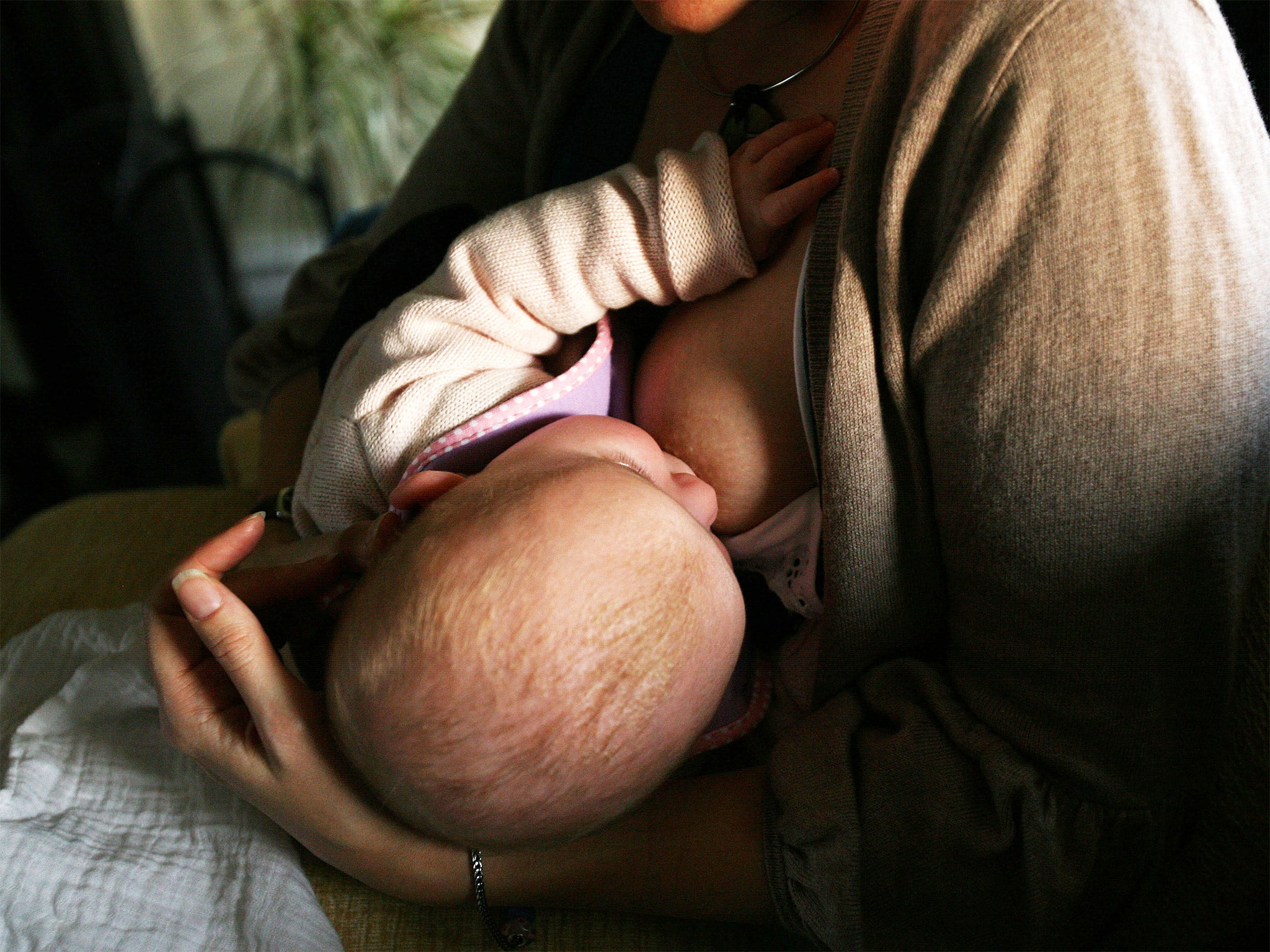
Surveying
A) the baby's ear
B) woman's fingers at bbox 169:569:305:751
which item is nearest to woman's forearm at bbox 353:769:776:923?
woman's fingers at bbox 169:569:305:751

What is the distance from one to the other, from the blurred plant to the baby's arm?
1.58 m

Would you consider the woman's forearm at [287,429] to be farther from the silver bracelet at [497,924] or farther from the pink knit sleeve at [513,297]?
the silver bracelet at [497,924]

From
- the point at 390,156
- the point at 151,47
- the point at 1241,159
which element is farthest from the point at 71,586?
the point at 151,47

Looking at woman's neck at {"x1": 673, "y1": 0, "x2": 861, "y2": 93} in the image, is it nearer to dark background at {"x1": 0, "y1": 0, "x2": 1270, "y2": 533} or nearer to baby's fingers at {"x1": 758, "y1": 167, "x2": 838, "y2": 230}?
baby's fingers at {"x1": 758, "y1": 167, "x2": 838, "y2": 230}

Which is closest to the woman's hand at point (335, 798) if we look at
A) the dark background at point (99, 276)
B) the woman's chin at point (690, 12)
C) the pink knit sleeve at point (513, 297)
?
the pink knit sleeve at point (513, 297)

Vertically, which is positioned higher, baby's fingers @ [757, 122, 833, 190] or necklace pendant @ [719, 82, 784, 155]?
necklace pendant @ [719, 82, 784, 155]

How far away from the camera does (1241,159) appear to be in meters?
0.46

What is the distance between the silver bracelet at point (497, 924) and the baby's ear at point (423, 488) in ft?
0.80

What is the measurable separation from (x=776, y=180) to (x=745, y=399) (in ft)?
0.50

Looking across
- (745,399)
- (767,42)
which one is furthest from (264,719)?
(767,42)

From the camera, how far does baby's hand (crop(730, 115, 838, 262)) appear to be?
1.82 ft

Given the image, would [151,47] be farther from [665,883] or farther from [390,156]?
[665,883]

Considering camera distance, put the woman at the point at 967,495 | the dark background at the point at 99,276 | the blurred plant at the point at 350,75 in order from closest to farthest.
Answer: the woman at the point at 967,495 < the dark background at the point at 99,276 < the blurred plant at the point at 350,75

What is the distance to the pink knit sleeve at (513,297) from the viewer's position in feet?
1.94
